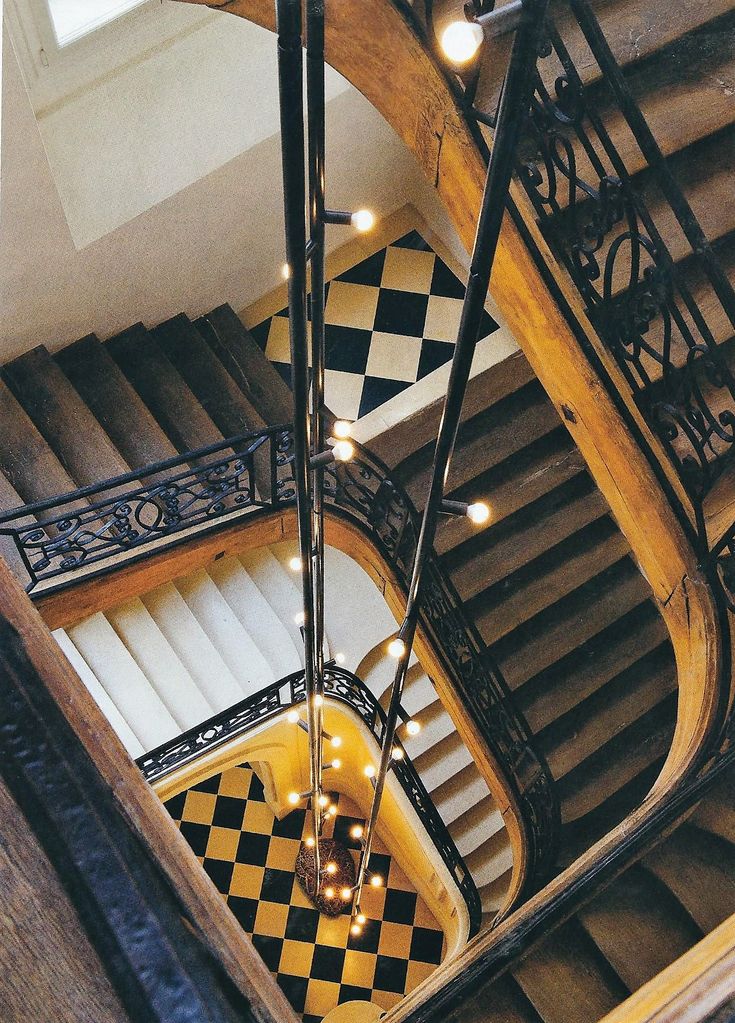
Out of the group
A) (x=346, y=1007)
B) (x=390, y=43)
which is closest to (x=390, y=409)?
(x=390, y=43)

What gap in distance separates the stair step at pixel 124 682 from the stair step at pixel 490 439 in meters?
2.02

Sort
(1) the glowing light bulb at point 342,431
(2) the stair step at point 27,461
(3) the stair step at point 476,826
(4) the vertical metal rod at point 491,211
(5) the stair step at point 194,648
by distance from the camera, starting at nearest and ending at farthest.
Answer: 1. (4) the vertical metal rod at point 491,211
2. (1) the glowing light bulb at point 342,431
3. (2) the stair step at point 27,461
4. (5) the stair step at point 194,648
5. (3) the stair step at point 476,826

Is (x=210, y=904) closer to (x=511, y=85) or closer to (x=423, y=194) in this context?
(x=511, y=85)

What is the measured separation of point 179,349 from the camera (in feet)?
20.2

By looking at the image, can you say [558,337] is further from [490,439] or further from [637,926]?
[490,439]

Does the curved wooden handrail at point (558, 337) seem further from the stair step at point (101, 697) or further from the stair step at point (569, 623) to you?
the stair step at point (101, 697)

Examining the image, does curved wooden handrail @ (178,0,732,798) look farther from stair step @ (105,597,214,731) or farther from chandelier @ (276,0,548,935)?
stair step @ (105,597,214,731)

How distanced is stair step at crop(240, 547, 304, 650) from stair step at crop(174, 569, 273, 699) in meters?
0.30

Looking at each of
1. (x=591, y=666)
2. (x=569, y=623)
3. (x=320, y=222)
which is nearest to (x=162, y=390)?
(x=569, y=623)

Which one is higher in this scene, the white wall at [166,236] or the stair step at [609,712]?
the white wall at [166,236]

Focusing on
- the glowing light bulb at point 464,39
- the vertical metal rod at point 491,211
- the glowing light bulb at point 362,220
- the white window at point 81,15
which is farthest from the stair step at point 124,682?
the glowing light bulb at point 464,39

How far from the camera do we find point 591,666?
18.0 ft

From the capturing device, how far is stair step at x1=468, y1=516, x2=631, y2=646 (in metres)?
5.57

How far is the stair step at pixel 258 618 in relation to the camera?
6.01 m
